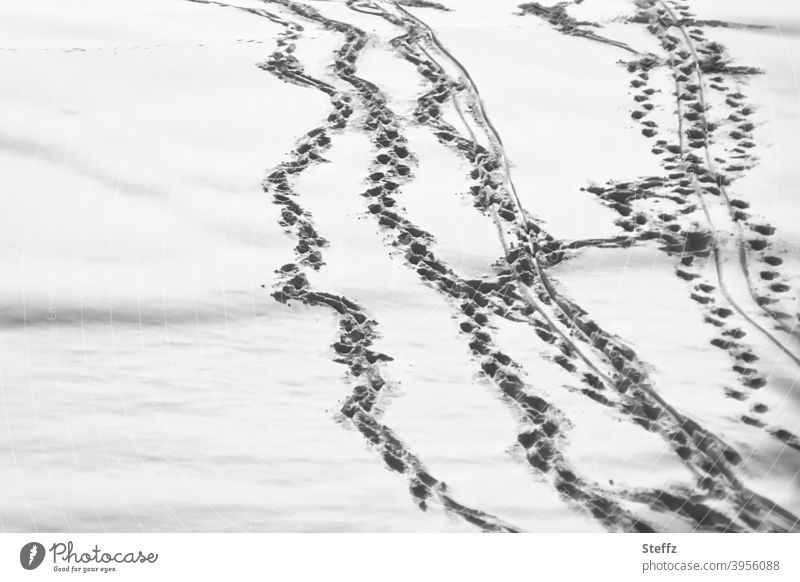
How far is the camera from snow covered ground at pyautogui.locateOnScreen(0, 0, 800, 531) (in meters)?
0.53

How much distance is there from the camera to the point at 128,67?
0.66 meters

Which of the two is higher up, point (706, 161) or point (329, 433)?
point (706, 161)

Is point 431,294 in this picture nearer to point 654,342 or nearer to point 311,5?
point 654,342

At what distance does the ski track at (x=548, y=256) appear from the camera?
525 mm

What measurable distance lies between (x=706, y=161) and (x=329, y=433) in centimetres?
28
